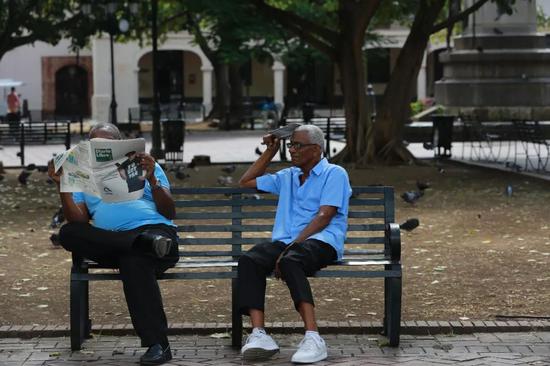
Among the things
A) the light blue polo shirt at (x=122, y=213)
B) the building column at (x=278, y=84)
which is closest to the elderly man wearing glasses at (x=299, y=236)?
the light blue polo shirt at (x=122, y=213)

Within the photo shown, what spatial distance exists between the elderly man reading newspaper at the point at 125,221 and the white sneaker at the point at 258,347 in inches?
18.2

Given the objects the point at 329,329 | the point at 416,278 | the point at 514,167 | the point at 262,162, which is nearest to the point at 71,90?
the point at 514,167

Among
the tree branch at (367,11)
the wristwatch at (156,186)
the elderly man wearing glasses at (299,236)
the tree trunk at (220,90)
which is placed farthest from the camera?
the tree trunk at (220,90)

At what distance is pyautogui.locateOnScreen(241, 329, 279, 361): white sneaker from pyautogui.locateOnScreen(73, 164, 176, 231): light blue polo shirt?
1.01 meters

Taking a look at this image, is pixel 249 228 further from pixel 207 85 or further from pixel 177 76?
pixel 177 76

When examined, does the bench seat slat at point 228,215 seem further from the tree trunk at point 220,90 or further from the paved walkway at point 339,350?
the tree trunk at point 220,90

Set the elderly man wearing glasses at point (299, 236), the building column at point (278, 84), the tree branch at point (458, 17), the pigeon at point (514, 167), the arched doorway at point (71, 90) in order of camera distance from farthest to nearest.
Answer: the arched doorway at point (71, 90) → the building column at point (278, 84) → the tree branch at point (458, 17) → the pigeon at point (514, 167) → the elderly man wearing glasses at point (299, 236)

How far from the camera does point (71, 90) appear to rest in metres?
64.3

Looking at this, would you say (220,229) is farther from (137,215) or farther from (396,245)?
(396,245)

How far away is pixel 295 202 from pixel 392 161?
14.5 meters

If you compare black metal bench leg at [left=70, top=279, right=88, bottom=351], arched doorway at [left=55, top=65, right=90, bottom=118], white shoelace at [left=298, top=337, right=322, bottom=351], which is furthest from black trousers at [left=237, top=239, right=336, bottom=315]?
arched doorway at [left=55, top=65, right=90, bottom=118]

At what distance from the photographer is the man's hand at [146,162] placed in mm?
7047

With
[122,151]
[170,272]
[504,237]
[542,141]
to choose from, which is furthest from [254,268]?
[542,141]

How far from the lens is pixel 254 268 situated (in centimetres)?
710
